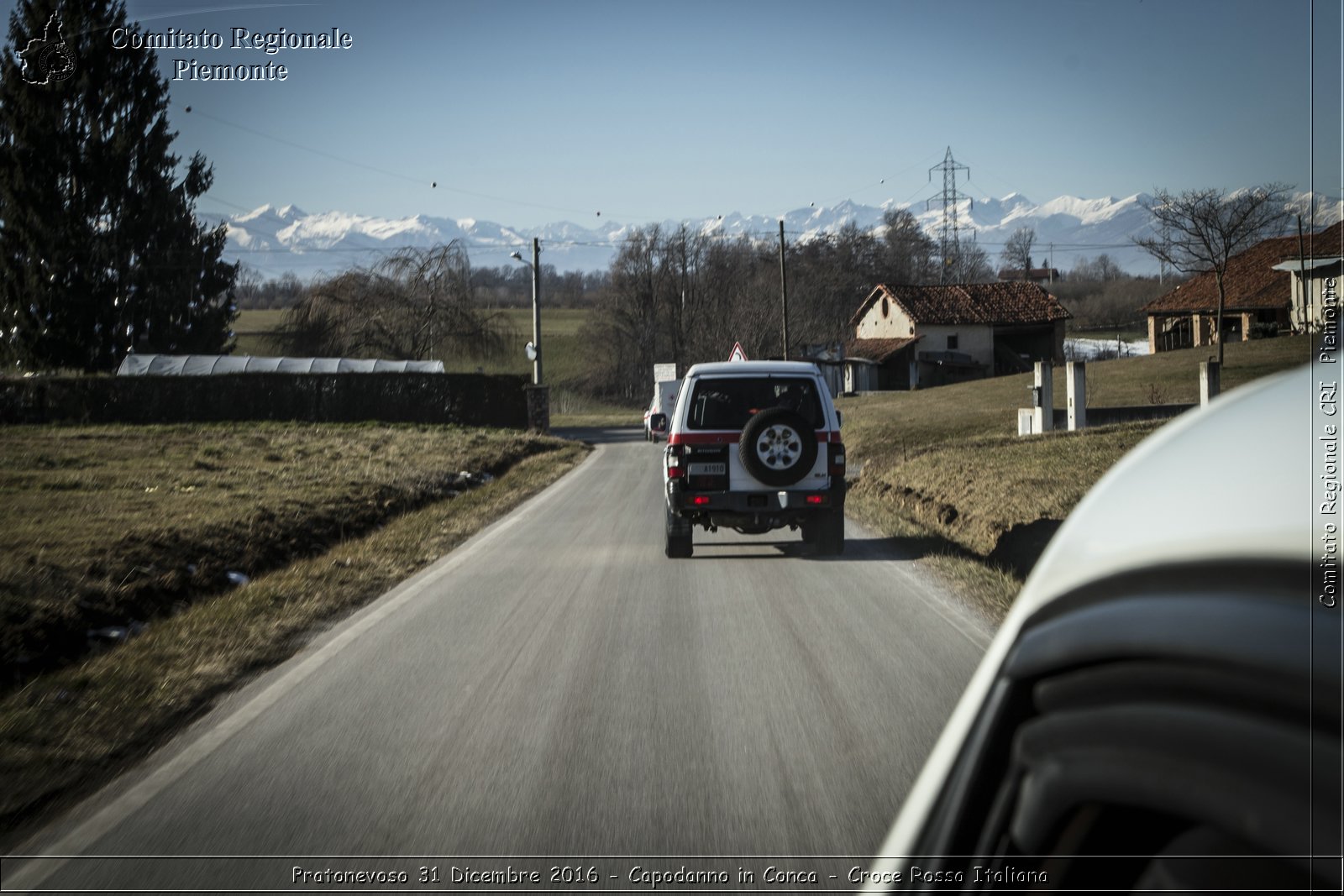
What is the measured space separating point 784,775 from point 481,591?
5.61 m

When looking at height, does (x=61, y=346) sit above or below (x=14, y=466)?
above

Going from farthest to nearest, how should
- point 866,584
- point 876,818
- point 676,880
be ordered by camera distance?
point 866,584
point 876,818
point 676,880

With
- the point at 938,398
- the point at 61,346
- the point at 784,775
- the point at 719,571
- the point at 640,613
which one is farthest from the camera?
the point at 938,398

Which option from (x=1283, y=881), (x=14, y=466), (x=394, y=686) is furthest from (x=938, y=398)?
(x=1283, y=881)

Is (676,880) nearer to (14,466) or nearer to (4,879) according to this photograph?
(4,879)

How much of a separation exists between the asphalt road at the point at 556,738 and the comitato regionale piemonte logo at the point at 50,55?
29.3 meters

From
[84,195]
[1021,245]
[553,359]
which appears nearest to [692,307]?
[553,359]

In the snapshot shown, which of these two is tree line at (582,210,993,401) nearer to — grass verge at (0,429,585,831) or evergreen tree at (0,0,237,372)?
evergreen tree at (0,0,237,372)

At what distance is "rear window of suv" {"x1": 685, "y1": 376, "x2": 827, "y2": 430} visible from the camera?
478 inches

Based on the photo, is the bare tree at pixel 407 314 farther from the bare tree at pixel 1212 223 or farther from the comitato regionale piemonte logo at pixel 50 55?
the bare tree at pixel 1212 223

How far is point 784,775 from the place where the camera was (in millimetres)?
4926

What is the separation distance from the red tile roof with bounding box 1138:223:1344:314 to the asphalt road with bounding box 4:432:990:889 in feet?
9.13

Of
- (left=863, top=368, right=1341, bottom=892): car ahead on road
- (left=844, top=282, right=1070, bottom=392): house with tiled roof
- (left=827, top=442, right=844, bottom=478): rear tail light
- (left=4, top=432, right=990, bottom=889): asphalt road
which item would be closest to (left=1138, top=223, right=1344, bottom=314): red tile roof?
(left=863, top=368, right=1341, bottom=892): car ahead on road

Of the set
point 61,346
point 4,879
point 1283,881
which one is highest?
point 61,346
